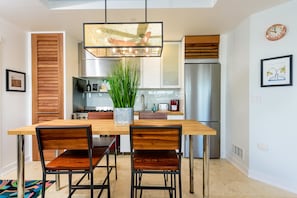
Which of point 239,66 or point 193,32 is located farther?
point 193,32

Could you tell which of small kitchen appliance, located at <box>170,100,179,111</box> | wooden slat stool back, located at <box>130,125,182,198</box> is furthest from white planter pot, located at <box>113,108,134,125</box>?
small kitchen appliance, located at <box>170,100,179,111</box>

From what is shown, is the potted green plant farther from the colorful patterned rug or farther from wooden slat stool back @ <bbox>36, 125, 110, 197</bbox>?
the colorful patterned rug

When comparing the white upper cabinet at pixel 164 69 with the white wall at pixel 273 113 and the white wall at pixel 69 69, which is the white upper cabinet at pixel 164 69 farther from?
the white wall at pixel 273 113

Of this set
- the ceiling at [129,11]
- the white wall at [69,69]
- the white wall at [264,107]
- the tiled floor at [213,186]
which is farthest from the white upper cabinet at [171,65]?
the white wall at [69,69]

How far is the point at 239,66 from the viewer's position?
130 inches

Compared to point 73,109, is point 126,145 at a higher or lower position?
lower

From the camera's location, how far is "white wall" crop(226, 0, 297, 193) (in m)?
2.54

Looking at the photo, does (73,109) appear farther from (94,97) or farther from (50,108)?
(94,97)

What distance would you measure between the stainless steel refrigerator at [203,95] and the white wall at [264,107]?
370mm

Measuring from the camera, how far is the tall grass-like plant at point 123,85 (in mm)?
2088

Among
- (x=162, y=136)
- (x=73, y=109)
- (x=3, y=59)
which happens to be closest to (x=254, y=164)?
(x=162, y=136)

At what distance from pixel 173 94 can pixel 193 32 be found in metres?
1.44

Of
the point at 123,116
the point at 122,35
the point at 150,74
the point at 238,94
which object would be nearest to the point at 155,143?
the point at 123,116

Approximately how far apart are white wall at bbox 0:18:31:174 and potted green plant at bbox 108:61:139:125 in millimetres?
2068
